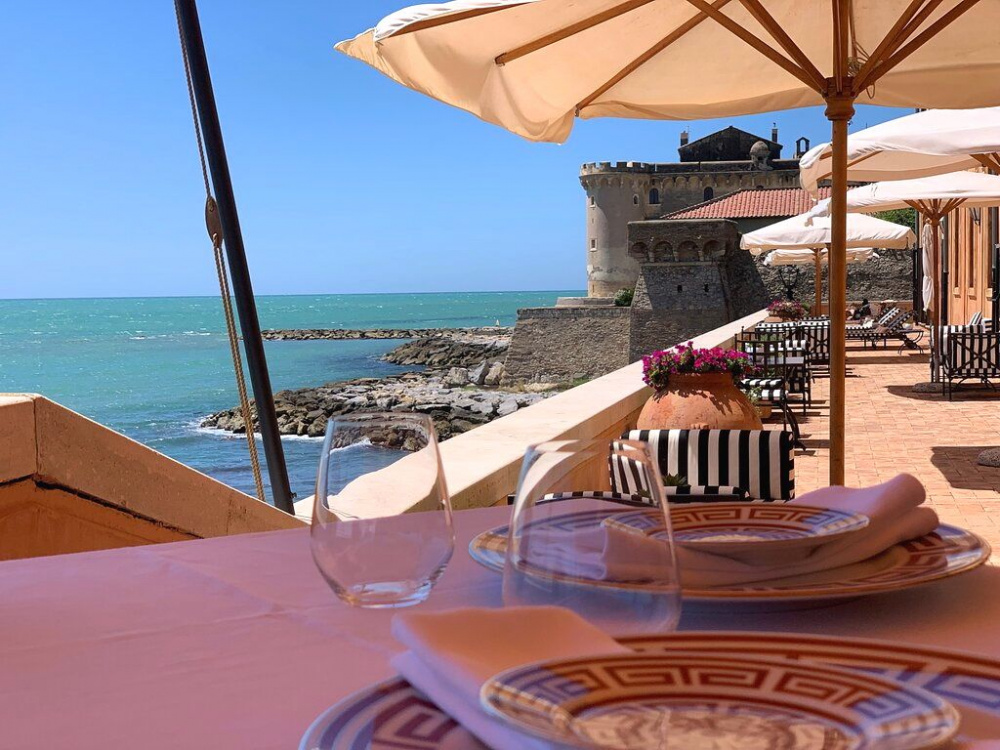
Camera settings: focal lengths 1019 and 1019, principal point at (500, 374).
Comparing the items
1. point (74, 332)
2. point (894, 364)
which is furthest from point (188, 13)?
point (74, 332)

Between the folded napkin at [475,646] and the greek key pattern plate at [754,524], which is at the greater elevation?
the folded napkin at [475,646]

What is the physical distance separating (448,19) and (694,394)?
329cm

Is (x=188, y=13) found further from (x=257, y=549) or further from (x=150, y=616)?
(x=150, y=616)

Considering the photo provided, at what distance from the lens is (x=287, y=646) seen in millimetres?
837

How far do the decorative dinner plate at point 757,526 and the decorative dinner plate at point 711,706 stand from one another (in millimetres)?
344

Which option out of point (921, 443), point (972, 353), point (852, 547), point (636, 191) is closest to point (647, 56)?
point (852, 547)

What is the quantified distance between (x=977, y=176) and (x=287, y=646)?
31.3 ft

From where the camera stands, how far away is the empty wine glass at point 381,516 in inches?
33.8

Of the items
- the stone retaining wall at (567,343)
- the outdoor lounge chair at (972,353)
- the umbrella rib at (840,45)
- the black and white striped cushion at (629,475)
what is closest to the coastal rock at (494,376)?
the stone retaining wall at (567,343)

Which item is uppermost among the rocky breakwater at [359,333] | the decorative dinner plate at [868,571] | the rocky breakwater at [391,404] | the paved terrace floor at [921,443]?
the decorative dinner plate at [868,571]

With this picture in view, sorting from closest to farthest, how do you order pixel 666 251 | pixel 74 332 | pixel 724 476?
pixel 724 476
pixel 666 251
pixel 74 332

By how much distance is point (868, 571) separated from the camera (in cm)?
95

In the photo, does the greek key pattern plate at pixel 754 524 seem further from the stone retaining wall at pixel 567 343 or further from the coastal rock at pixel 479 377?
the coastal rock at pixel 479 377

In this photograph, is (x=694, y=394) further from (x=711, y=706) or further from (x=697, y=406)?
(x=711, y=706)
